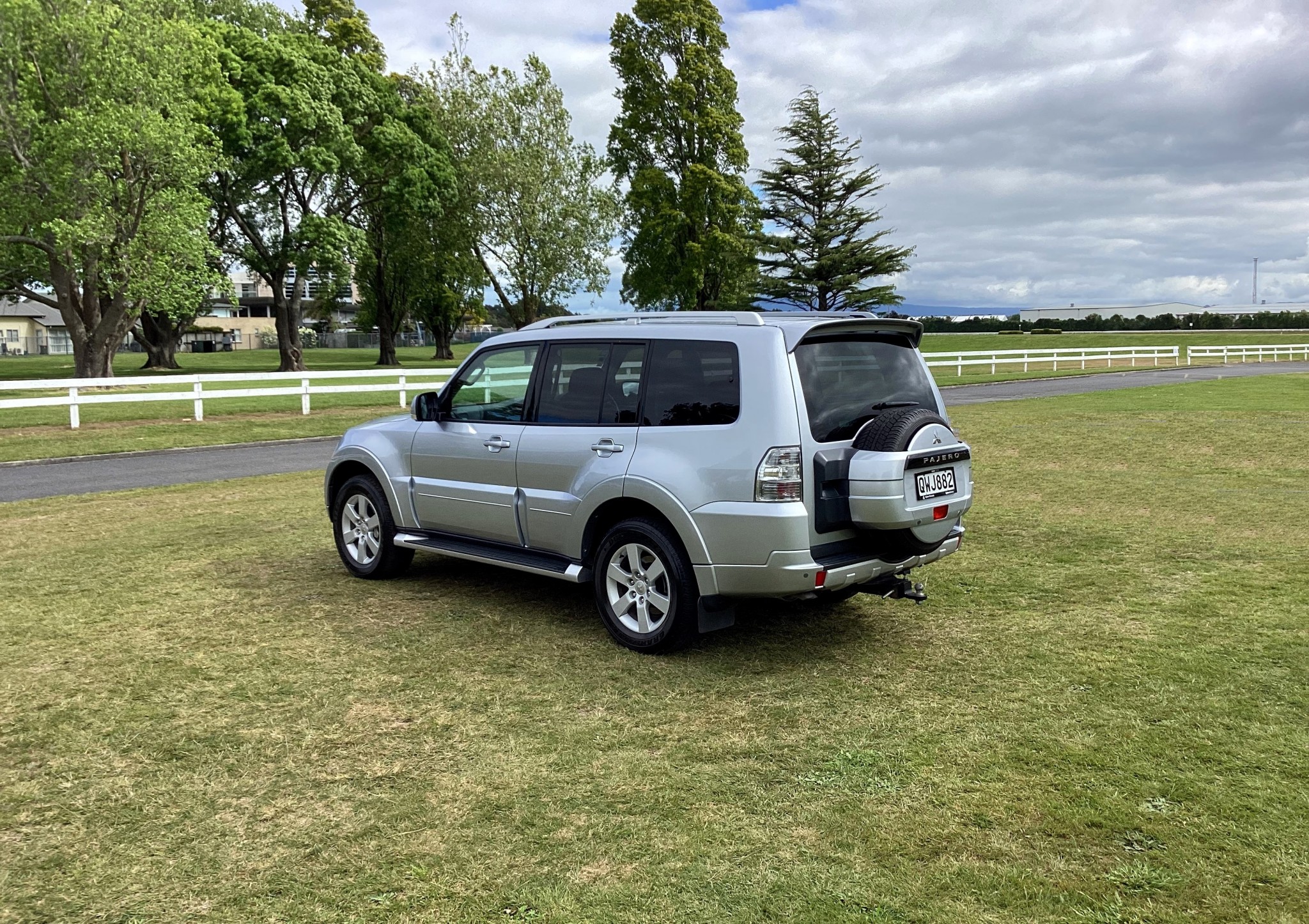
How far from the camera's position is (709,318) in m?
5.86

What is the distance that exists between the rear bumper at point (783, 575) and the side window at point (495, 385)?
1946 millimetres

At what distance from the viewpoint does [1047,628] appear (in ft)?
20.2

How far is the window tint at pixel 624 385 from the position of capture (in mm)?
5930

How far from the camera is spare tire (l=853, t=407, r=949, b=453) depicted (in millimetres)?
5324

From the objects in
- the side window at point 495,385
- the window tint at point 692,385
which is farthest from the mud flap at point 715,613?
the side window at point 495,385

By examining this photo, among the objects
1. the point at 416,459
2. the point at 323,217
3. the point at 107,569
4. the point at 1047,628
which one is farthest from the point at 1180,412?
the point at 323,217

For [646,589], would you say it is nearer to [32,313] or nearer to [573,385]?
[573,385]

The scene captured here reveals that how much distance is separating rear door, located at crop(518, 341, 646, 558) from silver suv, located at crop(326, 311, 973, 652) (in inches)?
0.5

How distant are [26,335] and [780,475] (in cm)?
10530

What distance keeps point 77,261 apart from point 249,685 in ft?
95.2

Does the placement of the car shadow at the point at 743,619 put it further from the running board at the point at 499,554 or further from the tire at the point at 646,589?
the running board at the point at 499,554

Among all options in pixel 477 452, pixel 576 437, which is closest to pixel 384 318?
pixel 477 452

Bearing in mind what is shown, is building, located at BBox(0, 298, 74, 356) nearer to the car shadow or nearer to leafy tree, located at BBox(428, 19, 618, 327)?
leafy tree, located at BBox(428, 19, 618, 327)

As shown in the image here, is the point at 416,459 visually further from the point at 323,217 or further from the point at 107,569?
the point at 323,217
